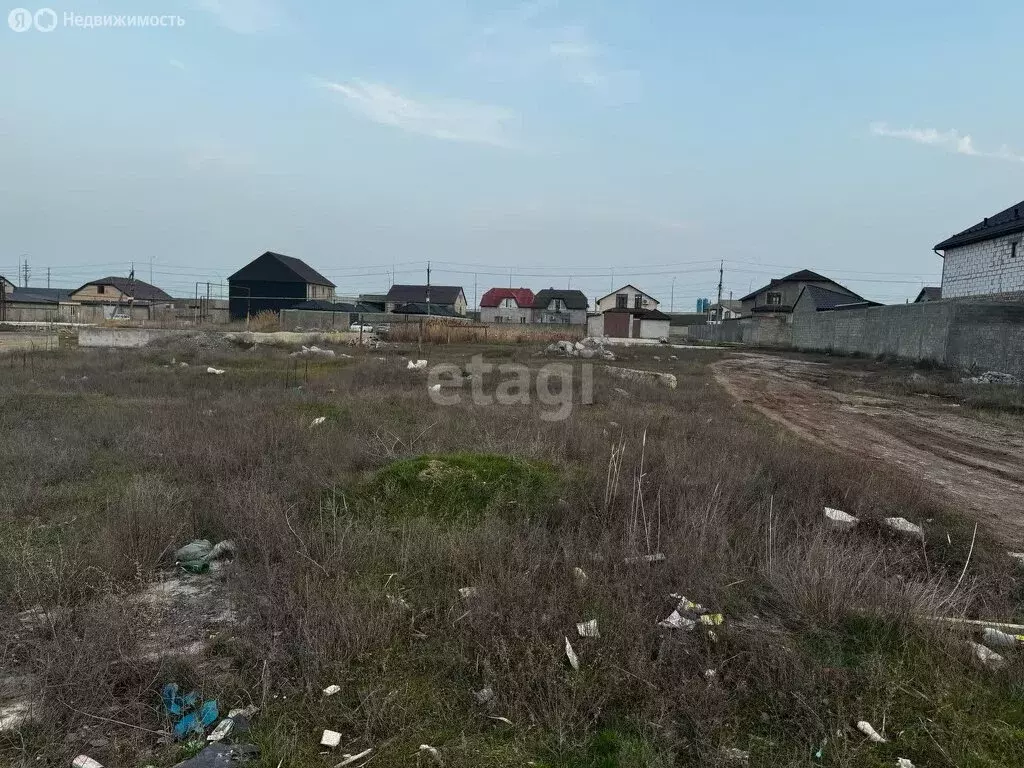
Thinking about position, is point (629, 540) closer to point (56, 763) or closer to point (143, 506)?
point (56, 763)

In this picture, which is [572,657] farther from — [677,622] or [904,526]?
[904,526]

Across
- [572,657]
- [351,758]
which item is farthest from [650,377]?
[351,758]

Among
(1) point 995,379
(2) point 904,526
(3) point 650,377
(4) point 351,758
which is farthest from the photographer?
A: (1) point 995,379

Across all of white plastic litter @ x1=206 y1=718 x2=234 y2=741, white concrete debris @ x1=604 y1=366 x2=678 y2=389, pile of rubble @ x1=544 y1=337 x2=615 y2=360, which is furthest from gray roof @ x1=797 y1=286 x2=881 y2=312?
white plastic litter @ x1=206 y1=718 x2=234 y2=741

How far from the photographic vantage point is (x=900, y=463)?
6949mm

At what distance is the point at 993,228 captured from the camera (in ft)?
77.0

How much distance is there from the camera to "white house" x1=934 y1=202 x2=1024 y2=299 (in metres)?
22.4

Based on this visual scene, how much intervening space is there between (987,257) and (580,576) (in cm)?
2871

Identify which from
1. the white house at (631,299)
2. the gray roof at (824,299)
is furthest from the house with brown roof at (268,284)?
the gray roof at (824,299)

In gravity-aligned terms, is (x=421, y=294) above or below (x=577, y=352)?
above

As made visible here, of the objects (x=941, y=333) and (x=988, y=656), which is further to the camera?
(x=941, y=333)

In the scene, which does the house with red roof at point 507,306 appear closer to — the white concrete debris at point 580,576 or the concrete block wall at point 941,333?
the concrete block wall at point 941,333

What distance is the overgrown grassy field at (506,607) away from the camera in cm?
227

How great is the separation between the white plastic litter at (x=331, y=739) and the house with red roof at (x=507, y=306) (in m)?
63.6
